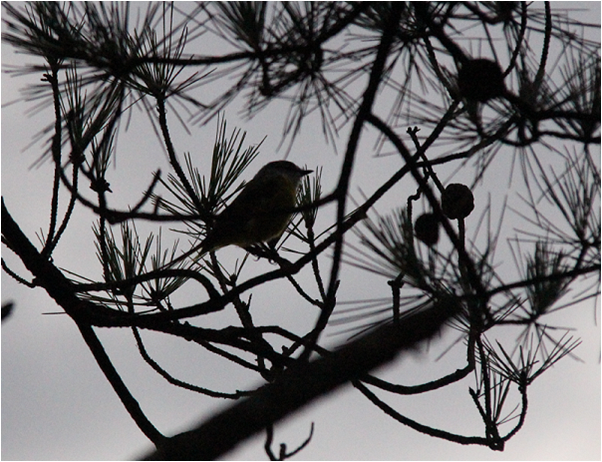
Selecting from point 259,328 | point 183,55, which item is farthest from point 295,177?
point 183,55

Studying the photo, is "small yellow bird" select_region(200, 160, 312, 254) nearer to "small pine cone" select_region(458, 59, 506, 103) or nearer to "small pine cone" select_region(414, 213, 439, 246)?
"small pine cone" select_region(414, 213, 439, 246)

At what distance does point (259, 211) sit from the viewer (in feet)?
6.88

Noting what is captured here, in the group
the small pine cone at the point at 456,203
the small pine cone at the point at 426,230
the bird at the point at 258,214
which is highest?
the bird at the point at 258,214

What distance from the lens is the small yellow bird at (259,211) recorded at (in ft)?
8.43

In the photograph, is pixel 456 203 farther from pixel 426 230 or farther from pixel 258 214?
pixel 258 214

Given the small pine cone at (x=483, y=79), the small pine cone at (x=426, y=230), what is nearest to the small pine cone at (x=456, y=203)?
the small pine cone at (x=426, y=230)

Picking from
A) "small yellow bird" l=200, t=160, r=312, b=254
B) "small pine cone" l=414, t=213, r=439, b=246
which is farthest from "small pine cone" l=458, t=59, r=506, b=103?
"small yellow bird" l=200, t=160, r=312, b=254

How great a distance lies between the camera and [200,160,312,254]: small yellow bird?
8.43 feet

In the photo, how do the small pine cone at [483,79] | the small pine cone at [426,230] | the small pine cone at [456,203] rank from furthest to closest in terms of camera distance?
the small pine cone at [456,203], the small pine cone at [426,230], the small pine cone at [483,79]

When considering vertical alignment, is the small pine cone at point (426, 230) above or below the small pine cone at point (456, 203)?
below

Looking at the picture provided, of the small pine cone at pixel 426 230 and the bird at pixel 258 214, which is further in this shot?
the bird at pixel 258 214

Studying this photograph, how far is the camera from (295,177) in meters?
4.36

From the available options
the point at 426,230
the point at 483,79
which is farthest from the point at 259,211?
the point at 483,79

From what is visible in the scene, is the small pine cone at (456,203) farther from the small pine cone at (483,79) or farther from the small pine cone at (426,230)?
the small pine cone at (483,79)
